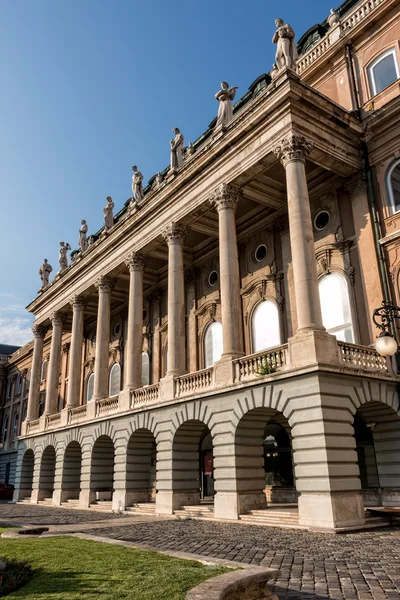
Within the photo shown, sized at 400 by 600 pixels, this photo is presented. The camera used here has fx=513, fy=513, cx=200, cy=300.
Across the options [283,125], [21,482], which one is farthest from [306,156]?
[21,482]

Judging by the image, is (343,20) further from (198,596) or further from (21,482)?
(21,482)

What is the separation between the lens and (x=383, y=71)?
81.8 feet

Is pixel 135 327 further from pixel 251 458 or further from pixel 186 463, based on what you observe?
pixel 251 458

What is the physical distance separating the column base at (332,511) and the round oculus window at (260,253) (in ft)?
49.2

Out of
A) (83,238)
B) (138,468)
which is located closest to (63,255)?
(83,238)

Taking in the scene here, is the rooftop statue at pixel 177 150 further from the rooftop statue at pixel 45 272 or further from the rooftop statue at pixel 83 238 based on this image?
the rooftop statue at pixel 45 272

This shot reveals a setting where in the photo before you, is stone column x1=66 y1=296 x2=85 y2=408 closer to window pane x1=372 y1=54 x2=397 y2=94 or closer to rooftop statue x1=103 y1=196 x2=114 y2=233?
rooftop statue x1=103 y1=196 x2=114 y2=233

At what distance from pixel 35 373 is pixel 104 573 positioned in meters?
38.3

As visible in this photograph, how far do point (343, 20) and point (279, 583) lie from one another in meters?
27.5

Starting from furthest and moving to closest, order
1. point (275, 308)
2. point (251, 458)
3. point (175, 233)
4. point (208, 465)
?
point (208, 465) → point (175, 233) → point (275, 308) → point (251, 458)

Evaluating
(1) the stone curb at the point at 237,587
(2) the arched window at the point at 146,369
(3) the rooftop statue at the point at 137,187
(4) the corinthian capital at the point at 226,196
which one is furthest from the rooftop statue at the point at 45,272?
(1) the stone curb at the point at 237,587

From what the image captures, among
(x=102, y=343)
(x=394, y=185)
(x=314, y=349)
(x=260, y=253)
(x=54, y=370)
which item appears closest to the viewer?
(x=314, y=349)

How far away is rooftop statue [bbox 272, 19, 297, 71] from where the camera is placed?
22.4 meters

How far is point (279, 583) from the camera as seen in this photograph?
880cm
